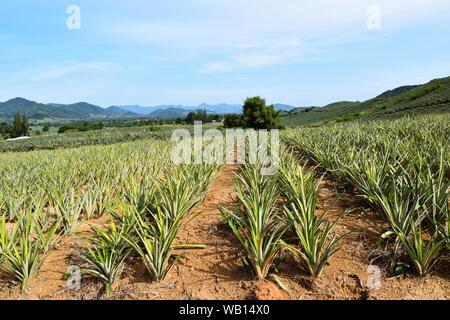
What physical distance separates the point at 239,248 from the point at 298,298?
0.78 meters

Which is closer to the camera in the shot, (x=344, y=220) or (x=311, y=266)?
(x=311, y=266)

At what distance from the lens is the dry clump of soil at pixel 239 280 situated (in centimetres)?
213

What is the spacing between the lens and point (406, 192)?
2809mm

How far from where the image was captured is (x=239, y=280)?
2350 mm

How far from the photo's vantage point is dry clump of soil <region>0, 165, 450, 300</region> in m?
2.13

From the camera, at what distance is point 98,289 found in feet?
7.61

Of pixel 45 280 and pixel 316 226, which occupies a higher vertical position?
pixel 316 226

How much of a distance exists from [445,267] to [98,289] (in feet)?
8.15
